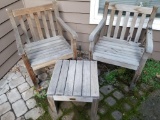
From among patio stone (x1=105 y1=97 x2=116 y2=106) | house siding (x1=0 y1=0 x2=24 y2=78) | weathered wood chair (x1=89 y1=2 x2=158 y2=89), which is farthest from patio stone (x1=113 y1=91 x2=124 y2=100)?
house siding (x1=0 y1=0 x2=24 y2=78)

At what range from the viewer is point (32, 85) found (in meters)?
2.40

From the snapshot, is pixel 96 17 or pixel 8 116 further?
pixel 96 17

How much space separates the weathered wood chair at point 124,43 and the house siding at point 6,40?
138 centimetres

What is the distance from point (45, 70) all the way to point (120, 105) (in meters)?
1.36

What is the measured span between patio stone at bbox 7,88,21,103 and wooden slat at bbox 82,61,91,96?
1.10 m

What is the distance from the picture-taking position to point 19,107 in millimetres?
2123

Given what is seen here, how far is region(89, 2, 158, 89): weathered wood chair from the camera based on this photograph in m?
2.01

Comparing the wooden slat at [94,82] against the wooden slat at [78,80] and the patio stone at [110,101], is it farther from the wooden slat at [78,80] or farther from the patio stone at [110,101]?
the patio stone at [110,101]

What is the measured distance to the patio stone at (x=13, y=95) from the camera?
2.22m

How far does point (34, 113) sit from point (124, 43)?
5.44 feet

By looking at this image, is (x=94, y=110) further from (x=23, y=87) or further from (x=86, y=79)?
(x=23, y=87)

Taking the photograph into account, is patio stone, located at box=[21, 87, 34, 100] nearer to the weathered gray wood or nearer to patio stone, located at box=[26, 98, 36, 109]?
patio stone, located at box=[26, 98, 36, 109]

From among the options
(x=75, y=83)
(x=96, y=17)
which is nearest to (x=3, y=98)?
(x=75, y=83)

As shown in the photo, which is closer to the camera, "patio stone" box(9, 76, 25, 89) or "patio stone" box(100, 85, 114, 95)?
"patio stone" box(100, 85, 114, 95)
